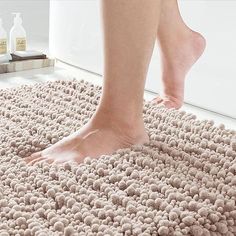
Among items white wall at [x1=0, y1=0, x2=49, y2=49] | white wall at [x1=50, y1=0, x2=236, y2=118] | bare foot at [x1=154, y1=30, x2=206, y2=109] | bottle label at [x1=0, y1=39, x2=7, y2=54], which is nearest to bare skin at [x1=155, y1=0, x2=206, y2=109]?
bare foot at [x1=154, y1=30, x2=206, y2=109]

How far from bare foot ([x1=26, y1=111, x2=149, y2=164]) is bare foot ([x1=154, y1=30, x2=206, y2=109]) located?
1.29ft

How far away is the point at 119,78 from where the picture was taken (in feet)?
4.25

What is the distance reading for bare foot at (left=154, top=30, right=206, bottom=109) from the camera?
5.61 ft

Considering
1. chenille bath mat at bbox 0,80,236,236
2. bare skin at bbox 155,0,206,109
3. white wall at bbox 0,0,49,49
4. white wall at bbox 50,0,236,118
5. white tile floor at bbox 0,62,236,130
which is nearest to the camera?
chenille bath mat at bbox 0,80,236,236

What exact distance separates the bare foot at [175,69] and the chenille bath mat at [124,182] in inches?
5.7

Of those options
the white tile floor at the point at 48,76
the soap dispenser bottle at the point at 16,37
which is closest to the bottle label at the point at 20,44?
the soap dispenser bottle at the point at 16,37

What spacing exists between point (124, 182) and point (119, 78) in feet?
0.88

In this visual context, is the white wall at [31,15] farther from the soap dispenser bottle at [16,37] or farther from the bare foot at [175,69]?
the bare foot at [175,69]

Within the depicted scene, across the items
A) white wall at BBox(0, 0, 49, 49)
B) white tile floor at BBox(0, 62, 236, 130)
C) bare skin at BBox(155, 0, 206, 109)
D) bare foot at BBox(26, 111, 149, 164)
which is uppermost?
bare skin at BBox(155, 0, 206, 109)

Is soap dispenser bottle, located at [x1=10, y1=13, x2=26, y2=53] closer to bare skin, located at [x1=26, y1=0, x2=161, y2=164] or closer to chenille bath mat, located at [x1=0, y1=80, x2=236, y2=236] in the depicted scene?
chenille bath mat, located at [x1=0, y1=80, x2=236, y2=236]

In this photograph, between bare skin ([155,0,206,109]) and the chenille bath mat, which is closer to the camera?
the chenille bath mat

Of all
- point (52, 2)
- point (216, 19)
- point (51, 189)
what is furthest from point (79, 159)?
point (52, 2)

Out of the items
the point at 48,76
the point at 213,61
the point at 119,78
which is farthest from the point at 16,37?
the point at 119,78

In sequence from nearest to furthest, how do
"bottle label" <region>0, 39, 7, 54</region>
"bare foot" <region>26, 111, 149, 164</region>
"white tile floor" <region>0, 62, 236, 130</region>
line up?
1. "bare foot" <region>26, 111, 149, 164</region>
2. "white tile floor" <region>0, 62, 236, 130</region>
3. "bottle label" <region>0, 39, 7, 54</region>
